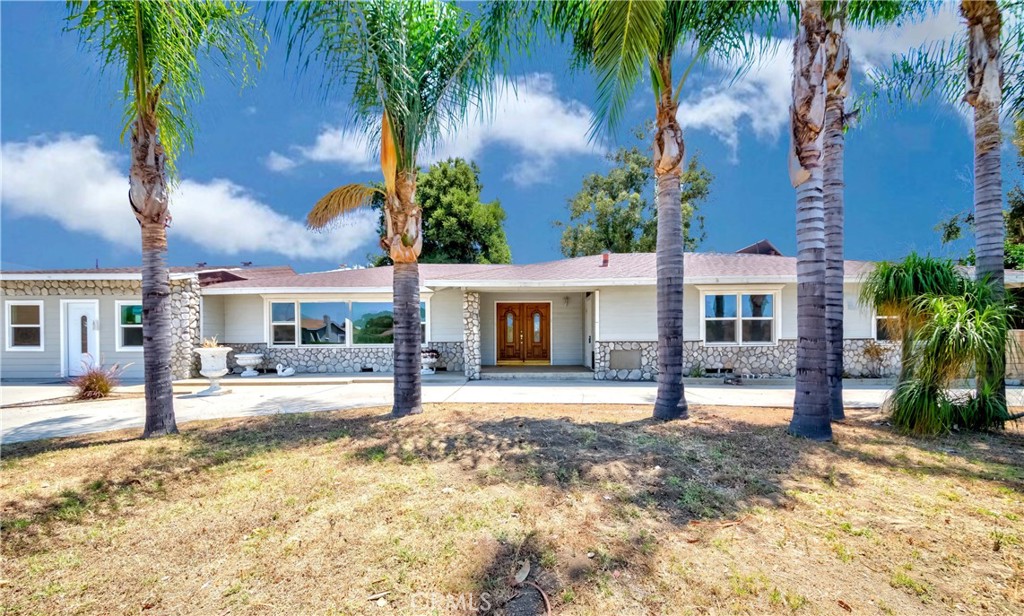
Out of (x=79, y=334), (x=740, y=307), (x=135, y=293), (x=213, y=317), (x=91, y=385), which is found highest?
(x=135, y=293)

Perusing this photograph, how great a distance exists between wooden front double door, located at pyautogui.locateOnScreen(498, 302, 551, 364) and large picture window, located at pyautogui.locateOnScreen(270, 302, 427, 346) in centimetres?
283

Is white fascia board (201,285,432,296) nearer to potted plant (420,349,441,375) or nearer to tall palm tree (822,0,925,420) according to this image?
potted plant (420,349,441,375)

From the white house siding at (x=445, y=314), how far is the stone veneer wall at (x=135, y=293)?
23.3ft

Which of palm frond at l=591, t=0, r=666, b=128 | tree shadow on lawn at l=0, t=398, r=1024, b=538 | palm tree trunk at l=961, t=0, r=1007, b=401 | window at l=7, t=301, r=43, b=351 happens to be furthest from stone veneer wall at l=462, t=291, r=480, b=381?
window at l=7, t=301, r=43, b=351

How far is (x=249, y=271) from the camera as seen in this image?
20109 millimetres

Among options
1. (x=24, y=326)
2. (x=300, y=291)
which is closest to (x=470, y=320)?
(x=300, y=291)

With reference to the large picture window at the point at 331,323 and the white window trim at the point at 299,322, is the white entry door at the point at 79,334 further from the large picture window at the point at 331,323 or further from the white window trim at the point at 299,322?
the large picture window at the point at 331,323

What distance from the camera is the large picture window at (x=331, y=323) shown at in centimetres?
1430

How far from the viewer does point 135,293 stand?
13.2 m

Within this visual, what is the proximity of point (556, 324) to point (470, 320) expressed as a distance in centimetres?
370

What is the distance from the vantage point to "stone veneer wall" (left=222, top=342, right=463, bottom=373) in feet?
46.5

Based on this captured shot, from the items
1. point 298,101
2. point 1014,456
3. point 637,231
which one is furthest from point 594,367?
point 637,231

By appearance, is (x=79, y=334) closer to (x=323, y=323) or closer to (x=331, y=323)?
(x=323, y=323)

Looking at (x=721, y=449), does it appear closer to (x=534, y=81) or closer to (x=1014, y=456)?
(x=1014, y=456)
